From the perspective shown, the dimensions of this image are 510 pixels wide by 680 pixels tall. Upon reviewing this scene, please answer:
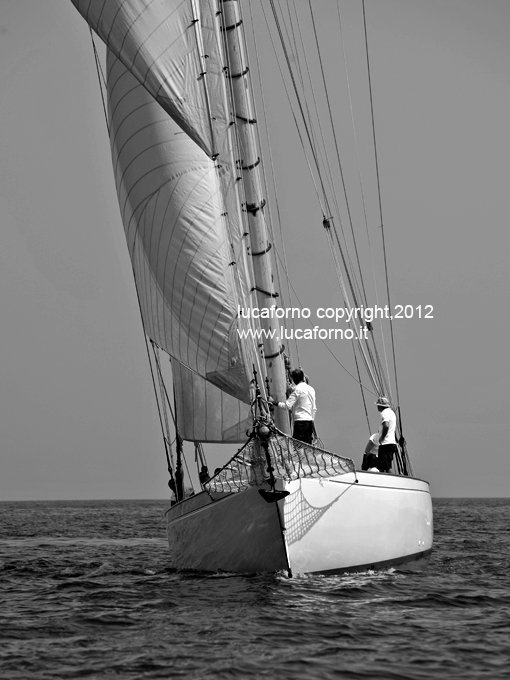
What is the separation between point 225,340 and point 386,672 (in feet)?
22.4

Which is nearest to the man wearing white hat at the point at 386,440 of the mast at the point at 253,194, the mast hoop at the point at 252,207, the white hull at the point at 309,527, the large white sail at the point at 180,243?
the white hull at the point at 309,527

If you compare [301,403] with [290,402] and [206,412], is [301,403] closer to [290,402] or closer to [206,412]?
[290,402]

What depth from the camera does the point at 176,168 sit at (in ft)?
47.3

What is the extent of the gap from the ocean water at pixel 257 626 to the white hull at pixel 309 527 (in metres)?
0.26

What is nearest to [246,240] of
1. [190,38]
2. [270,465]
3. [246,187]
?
[246,187]

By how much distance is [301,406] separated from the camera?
13.8 meters

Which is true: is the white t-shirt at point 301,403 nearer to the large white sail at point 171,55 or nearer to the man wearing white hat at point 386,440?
the man wearing white hat at point 386,440

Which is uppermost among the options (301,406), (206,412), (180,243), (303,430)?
(180,243)

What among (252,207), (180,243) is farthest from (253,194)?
(180,243)

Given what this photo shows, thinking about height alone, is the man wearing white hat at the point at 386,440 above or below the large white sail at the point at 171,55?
below

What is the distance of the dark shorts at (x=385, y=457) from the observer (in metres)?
15.0

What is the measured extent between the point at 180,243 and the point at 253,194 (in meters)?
1.74

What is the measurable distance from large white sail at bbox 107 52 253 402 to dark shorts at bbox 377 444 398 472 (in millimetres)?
2942

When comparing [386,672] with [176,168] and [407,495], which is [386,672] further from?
[176,168]
